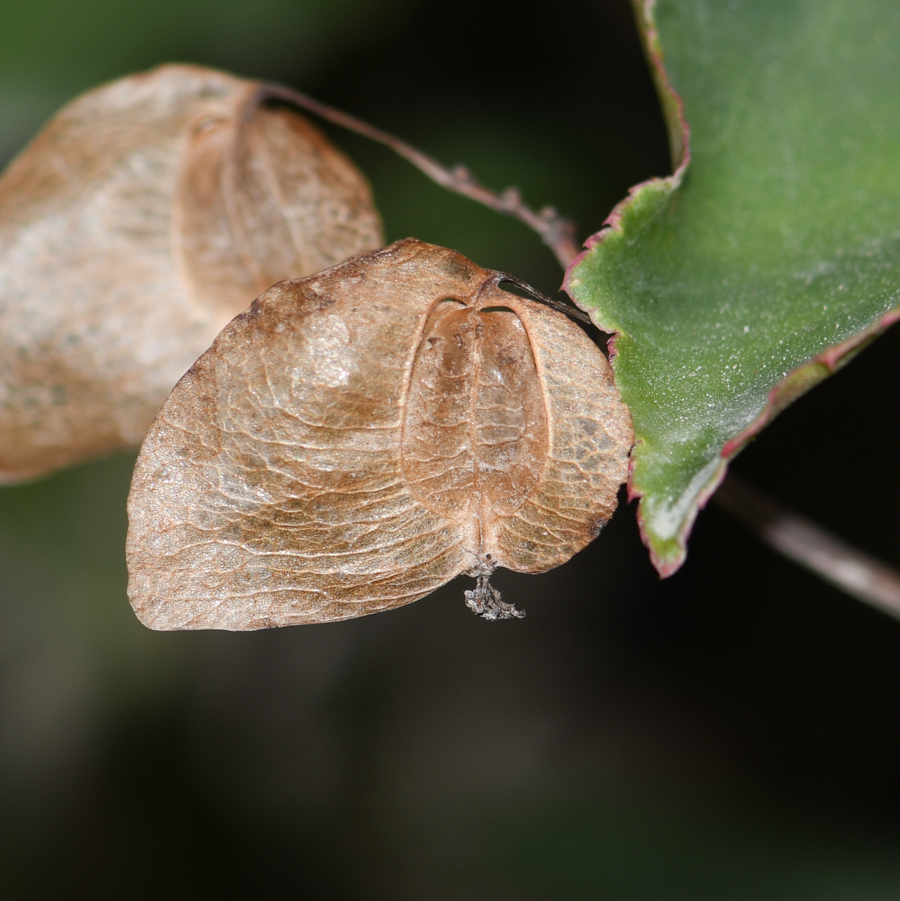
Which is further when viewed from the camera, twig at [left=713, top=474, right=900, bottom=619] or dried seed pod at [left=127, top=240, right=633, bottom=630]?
twig at [left=713, top=474, right=900, bottom=619]

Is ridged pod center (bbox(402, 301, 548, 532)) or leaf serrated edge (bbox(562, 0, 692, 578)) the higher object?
leaf serrated edge (bbox(562, 0, 692, 578))

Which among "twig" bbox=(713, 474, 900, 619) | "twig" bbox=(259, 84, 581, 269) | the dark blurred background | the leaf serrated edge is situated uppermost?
the leaf serrated edge

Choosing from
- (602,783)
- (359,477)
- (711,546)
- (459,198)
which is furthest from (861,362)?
(359,477)

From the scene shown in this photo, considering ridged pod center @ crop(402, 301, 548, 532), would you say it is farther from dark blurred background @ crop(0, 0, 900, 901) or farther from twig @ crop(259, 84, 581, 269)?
dark blurred background @ crop(0, 0, 900, 901)

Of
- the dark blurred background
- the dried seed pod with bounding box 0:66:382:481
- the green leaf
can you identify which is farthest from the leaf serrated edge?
the dark blurred background

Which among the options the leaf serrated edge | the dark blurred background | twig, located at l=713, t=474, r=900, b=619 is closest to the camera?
the leaf serrated edge

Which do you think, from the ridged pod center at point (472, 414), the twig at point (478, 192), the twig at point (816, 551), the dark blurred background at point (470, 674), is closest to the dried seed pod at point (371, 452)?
the ridged pod center at point (472, 414)

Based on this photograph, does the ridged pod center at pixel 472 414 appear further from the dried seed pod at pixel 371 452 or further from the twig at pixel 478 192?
the twig at pixel 478 192
